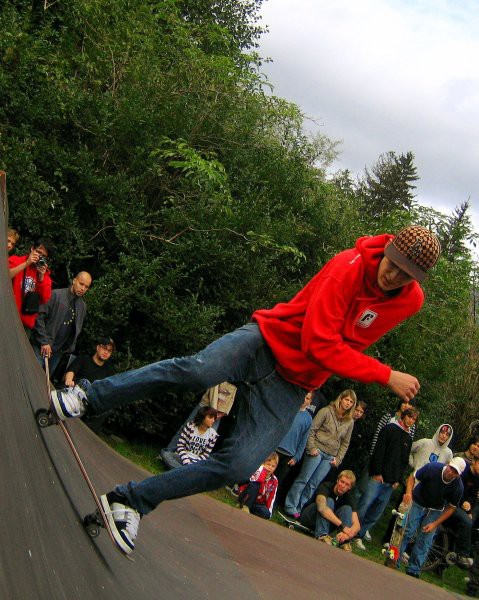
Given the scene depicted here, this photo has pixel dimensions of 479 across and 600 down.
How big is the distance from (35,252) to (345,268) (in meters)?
4.18

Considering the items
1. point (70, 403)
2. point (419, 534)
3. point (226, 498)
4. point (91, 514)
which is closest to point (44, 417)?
point (70, 403)

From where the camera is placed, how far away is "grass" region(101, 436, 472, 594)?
8.60 meters

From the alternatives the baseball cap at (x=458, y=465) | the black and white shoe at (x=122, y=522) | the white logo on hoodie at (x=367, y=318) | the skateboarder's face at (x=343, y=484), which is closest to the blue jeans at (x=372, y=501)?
the baseball cap at (x=458, y=465)

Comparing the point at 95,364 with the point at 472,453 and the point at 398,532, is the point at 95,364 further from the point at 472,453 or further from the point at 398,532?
the point at 472,453

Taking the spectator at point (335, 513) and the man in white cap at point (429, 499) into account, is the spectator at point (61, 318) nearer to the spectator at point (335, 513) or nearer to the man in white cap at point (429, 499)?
the spectator at point (335, 513)

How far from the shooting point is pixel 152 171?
8.85 m

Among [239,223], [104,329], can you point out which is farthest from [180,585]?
[239,223]

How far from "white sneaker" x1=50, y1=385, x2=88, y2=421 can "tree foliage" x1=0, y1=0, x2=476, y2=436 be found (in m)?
4.84

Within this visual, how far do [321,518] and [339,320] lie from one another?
5.39 metres

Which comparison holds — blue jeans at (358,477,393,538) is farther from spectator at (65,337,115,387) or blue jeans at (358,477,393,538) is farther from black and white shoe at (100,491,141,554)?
A: black and white shoe at (100,491,141,554)

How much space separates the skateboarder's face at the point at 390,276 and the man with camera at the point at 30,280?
4.27 meters

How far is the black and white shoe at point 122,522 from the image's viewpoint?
3.37 m

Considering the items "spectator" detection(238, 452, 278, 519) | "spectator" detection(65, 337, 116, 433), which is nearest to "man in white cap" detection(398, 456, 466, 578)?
"spectator" detection(238, 452, 278, 519)

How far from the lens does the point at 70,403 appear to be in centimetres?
341
